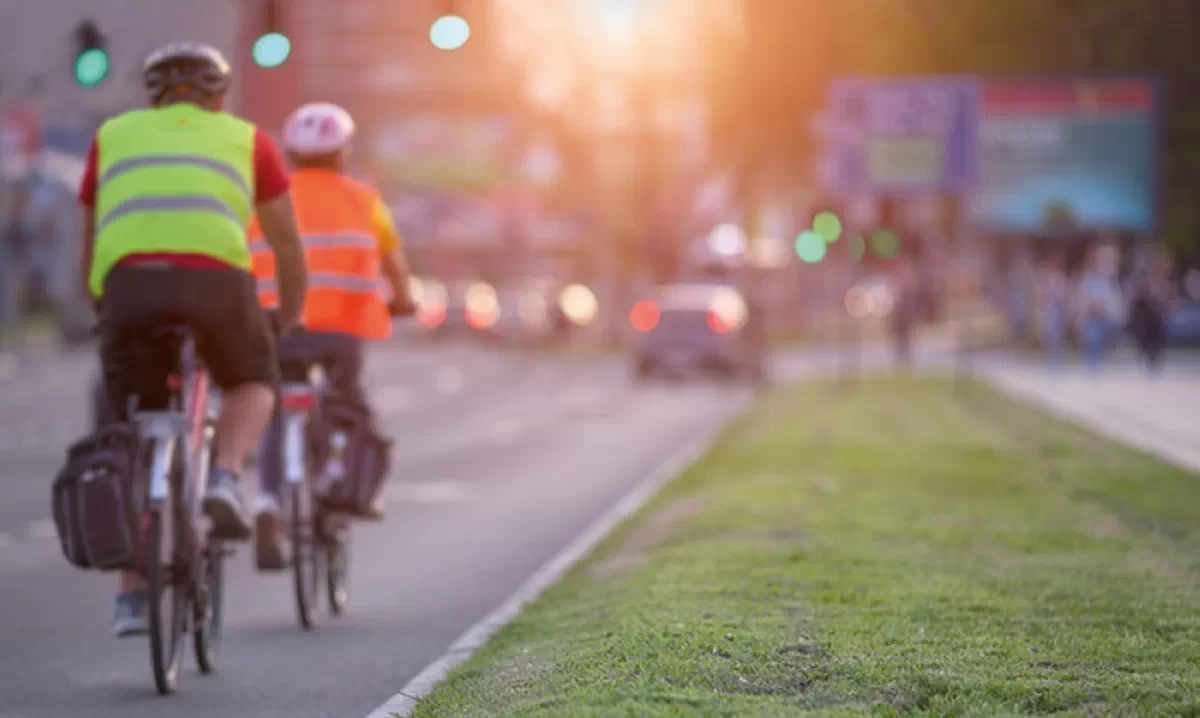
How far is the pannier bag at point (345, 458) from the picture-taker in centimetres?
1023

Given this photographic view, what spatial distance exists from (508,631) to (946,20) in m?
54.4

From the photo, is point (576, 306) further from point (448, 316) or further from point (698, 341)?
point (698, 341)

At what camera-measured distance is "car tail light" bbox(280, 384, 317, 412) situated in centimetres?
1003

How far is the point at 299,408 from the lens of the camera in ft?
Result: 32.9

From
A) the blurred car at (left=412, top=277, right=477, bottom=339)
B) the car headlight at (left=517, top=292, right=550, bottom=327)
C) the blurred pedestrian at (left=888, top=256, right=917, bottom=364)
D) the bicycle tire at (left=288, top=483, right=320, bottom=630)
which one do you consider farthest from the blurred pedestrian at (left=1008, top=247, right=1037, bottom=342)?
the bicycle tire at (left=288, top=483, right=320, bottom=630)

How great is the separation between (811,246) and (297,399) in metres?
28.8

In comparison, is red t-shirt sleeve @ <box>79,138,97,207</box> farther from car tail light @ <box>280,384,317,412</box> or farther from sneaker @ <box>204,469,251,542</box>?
car tail light @ <box>280,384,317,412</box>

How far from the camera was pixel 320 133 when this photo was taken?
34.6 ft

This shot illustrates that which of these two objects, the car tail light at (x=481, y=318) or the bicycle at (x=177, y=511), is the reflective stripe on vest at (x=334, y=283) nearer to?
the bicycle at (x=177, y=511)

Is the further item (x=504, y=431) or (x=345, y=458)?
(x=504, y=431)

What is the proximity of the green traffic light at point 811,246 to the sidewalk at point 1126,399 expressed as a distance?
10.4 feet

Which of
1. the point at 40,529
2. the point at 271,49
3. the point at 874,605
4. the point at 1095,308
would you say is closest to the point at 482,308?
the point at 1095,308

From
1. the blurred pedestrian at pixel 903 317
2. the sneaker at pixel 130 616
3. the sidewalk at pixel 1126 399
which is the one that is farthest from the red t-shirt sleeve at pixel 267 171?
the blurred pedestrian at pixel 903 317

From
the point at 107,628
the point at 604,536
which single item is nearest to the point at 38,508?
the point at 604,536
